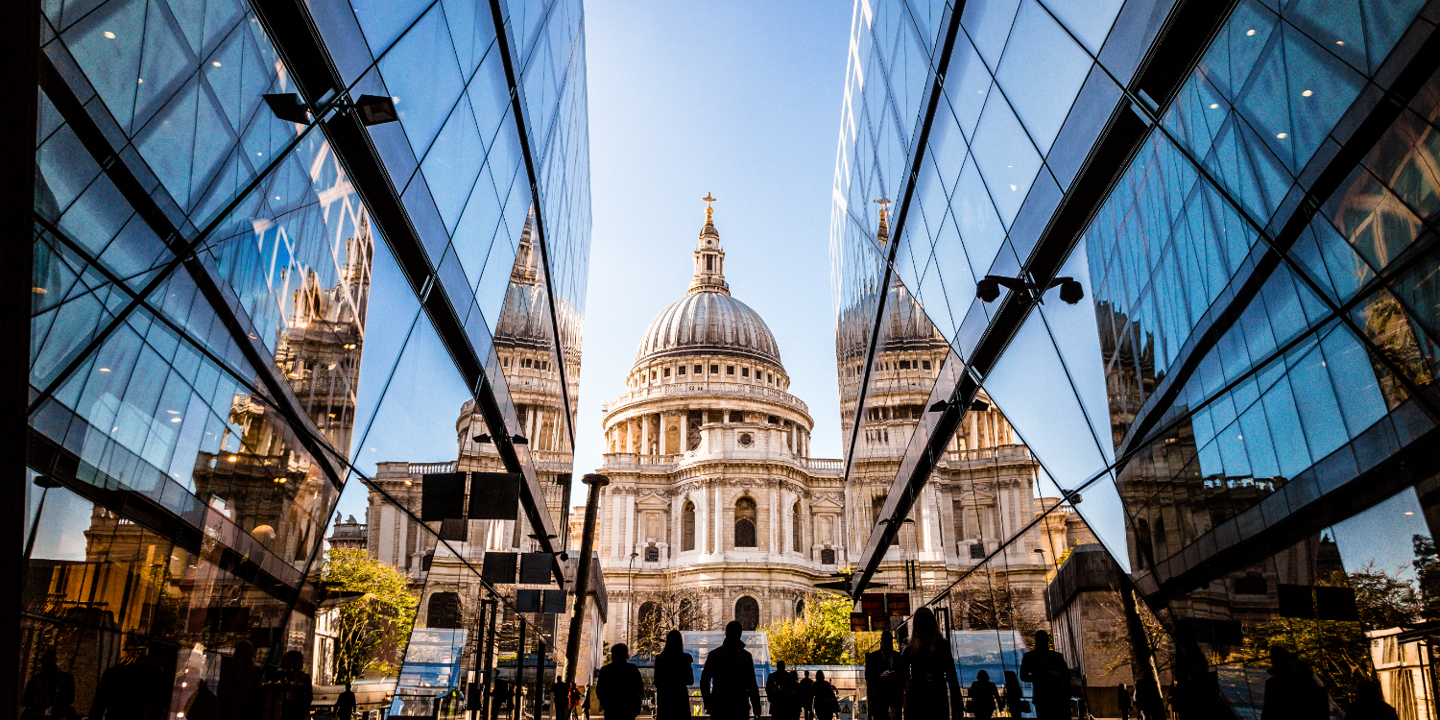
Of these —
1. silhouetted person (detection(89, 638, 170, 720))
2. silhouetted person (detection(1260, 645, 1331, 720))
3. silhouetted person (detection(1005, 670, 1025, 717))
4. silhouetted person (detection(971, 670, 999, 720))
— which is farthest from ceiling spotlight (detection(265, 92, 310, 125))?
silhouetted person (detection(1005, 670, 1025, 717))

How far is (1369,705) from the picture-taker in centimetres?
439

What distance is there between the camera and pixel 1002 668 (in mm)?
11039

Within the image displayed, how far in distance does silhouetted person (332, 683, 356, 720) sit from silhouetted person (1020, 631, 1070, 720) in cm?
578

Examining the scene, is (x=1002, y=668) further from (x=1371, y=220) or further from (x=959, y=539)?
(x=1371, y=220)

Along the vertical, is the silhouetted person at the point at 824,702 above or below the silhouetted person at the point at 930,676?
below

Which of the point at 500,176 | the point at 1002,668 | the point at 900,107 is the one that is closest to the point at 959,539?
the point at 1002,668

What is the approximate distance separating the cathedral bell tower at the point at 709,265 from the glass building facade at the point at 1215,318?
374 ft

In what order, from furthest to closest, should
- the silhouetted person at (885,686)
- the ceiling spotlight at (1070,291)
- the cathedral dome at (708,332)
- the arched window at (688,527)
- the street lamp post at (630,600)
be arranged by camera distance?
the cathedral dome at (708,332) → the arched window at (688,527) → the street lamp post at (630,600) → the silhouetted person at (885,686) → the ceiling spotlight at (1070,291)

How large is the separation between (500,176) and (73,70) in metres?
8.16

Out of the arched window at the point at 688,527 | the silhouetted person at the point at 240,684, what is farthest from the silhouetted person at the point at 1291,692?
the arched window at the point at 688,527

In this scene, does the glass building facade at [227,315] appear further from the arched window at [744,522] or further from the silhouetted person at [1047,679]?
the arched window at [744,522]

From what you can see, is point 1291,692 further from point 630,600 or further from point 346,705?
point 630,600

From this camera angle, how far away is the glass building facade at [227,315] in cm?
376

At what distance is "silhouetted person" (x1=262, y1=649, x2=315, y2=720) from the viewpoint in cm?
638
